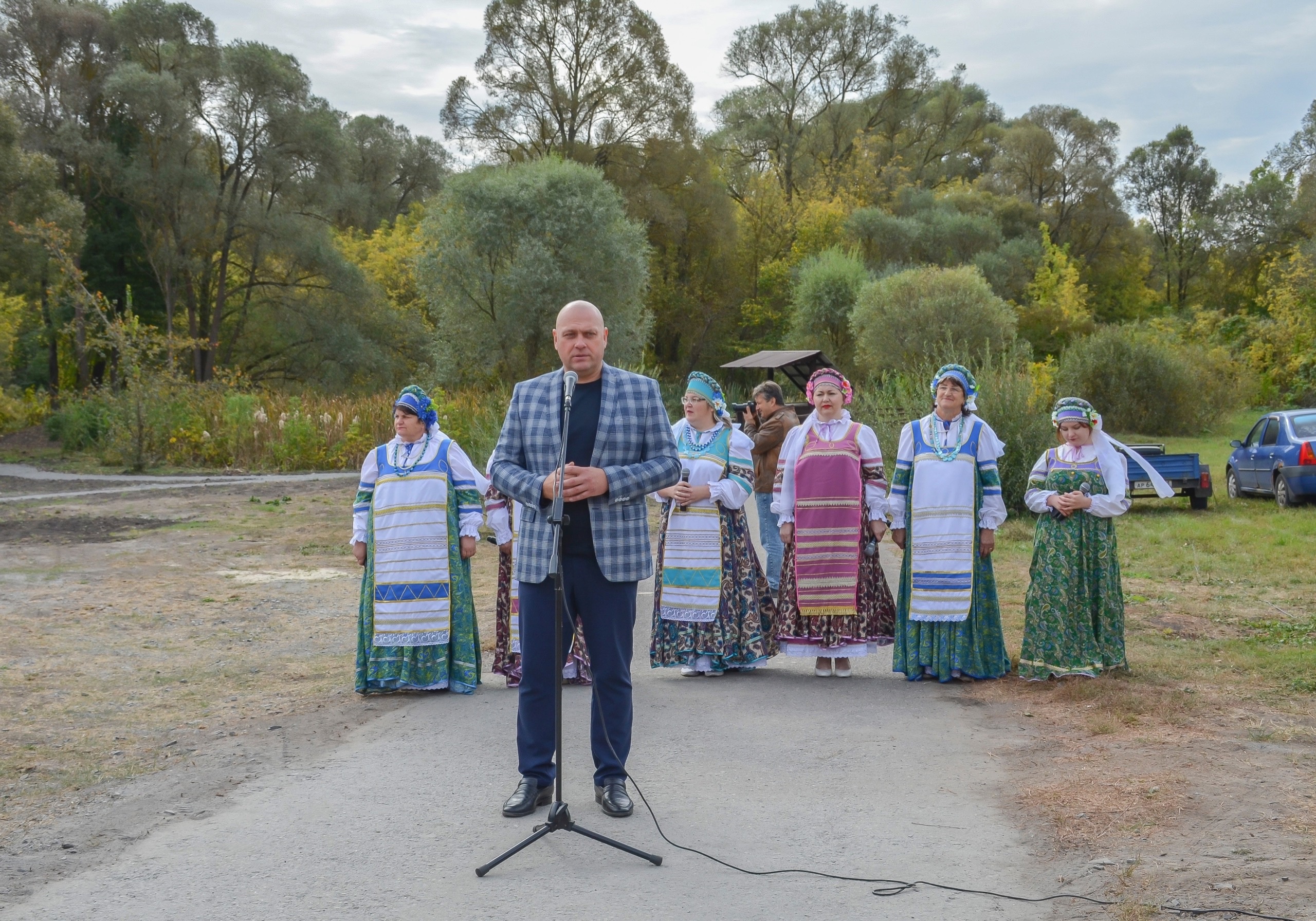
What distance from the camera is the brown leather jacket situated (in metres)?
11.0

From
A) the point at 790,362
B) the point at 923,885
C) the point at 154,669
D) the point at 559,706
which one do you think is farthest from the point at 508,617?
the point at 790,362

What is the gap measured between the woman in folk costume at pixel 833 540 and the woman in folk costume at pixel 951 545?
0.68ft

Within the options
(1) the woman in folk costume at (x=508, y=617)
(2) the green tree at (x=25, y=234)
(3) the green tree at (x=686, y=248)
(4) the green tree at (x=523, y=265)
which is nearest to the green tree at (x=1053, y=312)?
(3) the green tree at (x=686, y=248)

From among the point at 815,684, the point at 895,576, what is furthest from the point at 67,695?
the point at 895,576

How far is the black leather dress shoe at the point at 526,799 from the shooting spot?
17.2 ft

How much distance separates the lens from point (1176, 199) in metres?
68.5

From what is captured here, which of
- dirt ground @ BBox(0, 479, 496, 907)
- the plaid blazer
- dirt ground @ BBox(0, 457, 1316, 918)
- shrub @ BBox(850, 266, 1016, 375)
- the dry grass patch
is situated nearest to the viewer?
dirt ground @ BBox(0, 457, 1316, 918)

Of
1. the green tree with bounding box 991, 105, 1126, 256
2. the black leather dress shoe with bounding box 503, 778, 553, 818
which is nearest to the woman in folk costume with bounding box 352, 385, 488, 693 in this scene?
the black leather dress shoe with bounding box 503, 778, 553, 818

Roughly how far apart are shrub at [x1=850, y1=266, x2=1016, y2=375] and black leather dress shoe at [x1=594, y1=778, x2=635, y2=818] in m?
32.3

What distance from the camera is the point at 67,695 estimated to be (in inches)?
307

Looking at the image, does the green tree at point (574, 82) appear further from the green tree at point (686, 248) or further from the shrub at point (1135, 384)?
the shrub at point (1135, 384)

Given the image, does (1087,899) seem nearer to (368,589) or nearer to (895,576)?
(368,589)

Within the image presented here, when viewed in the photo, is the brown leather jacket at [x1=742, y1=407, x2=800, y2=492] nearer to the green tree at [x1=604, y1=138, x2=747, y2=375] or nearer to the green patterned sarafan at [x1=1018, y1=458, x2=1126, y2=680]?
the green patterned sarafan at [x1=1018, y1=458, x2=1126, y2=680]

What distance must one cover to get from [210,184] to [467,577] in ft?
126
